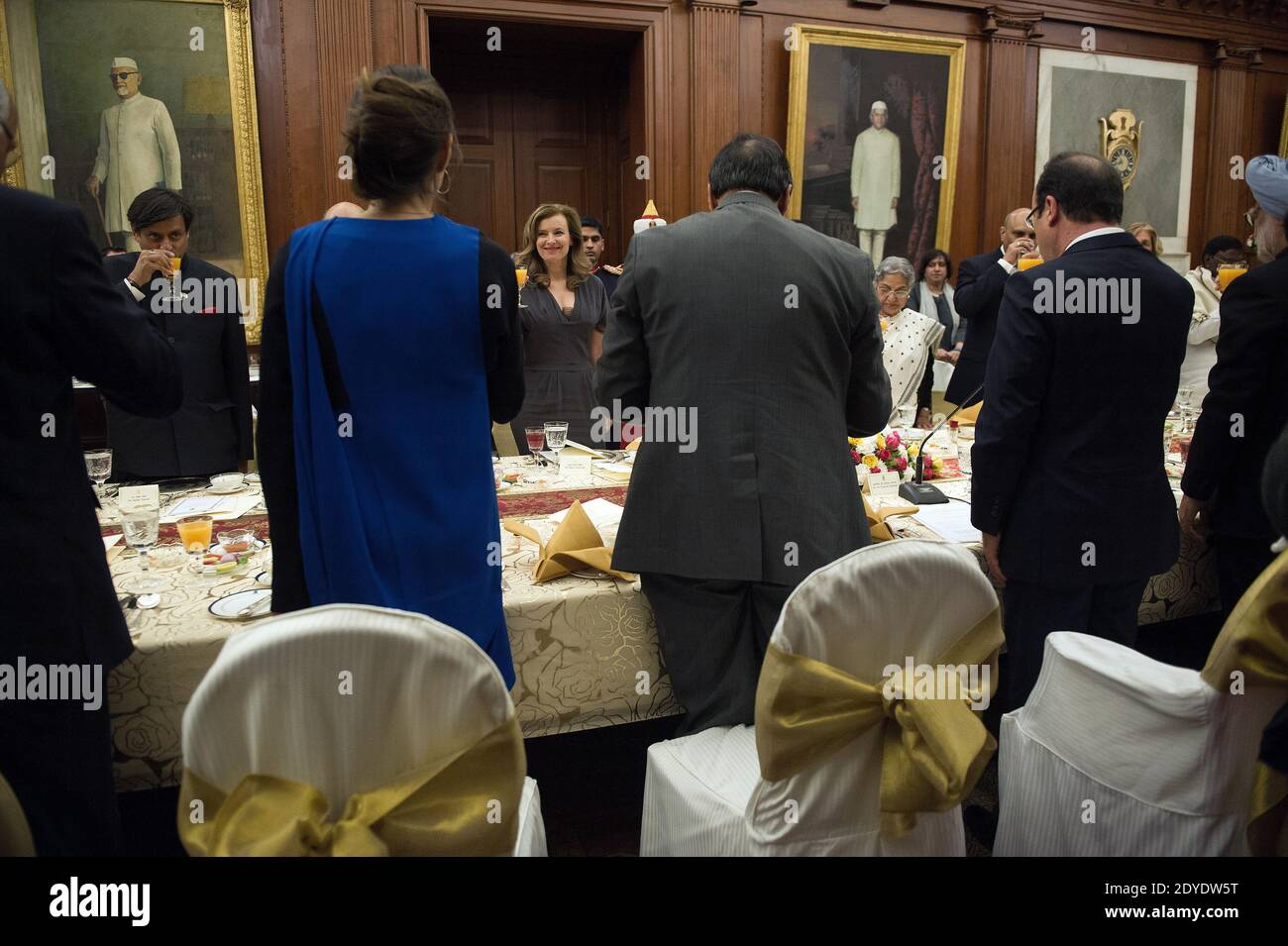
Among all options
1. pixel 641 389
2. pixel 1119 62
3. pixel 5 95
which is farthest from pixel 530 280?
pixel 1119 62

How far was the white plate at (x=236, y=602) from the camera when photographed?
1.89 m

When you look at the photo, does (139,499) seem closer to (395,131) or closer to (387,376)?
(387,376)

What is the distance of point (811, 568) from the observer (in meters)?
1.97

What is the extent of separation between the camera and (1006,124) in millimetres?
7457

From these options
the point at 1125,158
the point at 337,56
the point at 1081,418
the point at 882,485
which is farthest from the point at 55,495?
the point at 1125,158

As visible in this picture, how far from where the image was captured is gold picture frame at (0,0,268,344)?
541 centimetres

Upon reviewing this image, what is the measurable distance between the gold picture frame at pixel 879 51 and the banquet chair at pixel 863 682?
5755 millimetres

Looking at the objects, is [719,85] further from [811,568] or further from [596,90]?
[811,568]

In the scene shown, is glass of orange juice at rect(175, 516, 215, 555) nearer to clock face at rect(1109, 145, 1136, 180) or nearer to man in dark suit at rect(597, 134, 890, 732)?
man in dark suit at rect(597, 134, 890, 732)

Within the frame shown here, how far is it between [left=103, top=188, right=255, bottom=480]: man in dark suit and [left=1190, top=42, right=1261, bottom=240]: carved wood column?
8.18m

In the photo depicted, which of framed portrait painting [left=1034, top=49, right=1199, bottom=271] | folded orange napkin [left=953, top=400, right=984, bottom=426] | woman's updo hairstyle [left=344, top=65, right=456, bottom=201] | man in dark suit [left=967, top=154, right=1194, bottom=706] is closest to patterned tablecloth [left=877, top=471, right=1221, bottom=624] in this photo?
man in dark suit [left=967, top=154, right=1194, bottom=706]

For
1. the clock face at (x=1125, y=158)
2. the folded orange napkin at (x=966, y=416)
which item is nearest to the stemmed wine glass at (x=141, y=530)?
the folded orange napkin at (x=966, y=416)

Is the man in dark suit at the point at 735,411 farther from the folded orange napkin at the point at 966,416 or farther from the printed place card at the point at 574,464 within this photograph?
the folded orange napkin at the point at 966,416
